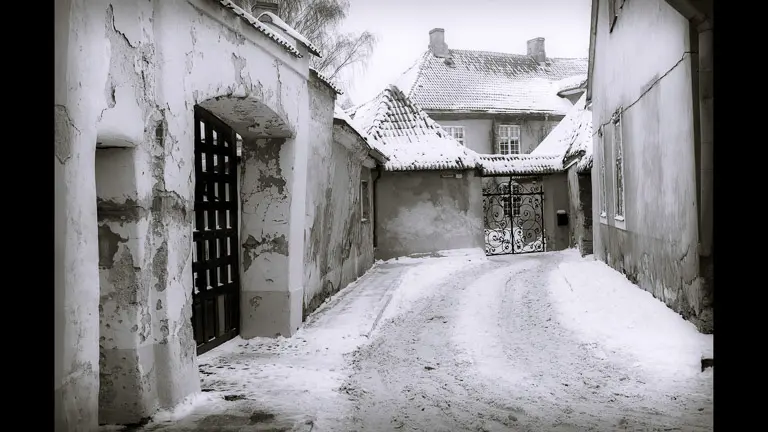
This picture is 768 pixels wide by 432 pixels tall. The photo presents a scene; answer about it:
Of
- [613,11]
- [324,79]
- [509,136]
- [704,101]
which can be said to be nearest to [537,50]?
[509,136]

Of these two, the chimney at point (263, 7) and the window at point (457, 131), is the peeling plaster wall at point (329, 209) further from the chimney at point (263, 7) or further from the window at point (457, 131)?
the window at point (457, 131)

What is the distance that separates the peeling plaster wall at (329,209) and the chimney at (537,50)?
995 inches

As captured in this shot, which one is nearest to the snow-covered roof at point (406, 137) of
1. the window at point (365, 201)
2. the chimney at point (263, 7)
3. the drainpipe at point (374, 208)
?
the drainpipe at point (374, 208)

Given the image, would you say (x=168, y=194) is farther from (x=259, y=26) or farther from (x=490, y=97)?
(x=490, y=97)

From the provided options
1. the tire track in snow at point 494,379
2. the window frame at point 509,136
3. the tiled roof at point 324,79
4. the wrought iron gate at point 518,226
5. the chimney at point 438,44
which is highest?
the chimney at point 438,44

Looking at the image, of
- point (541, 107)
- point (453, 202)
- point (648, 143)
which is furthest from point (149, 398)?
point (541, 107)

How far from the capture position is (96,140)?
3539mm

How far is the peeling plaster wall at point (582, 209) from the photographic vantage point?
1636 centimetres

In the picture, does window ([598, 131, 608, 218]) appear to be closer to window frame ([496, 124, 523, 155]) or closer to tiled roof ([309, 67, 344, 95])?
tiled roof ([309, 67, 344, 95])

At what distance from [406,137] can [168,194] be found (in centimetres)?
1355

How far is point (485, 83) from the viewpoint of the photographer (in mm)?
30797

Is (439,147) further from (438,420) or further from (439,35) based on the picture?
(439,35)

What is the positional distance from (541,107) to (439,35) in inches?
249

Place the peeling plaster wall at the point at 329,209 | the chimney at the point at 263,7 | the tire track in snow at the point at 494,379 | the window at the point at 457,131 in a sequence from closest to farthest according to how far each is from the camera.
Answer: the tire track in snow at the point at 494,379, the chimney at the point at 263,7, the peeling plaster wall at the point at 329,209, the window at the point at 457,131
